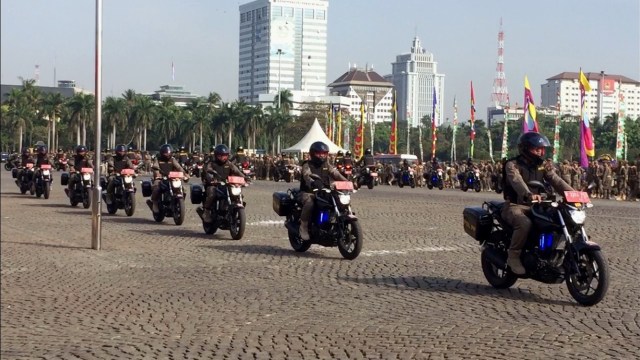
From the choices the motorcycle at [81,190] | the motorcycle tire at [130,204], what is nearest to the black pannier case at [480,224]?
the motorcycle tire at [130,204]

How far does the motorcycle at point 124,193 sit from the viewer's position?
19078 mm

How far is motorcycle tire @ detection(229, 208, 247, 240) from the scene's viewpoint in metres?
14.2

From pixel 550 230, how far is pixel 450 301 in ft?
3.87

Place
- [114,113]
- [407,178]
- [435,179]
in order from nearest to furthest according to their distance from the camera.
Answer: [114,113] < [435,179] < [407,178]

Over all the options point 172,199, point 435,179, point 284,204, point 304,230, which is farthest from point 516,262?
point 435,179

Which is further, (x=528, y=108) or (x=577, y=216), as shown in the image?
(x=528, y=108)

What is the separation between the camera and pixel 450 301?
8258 mm

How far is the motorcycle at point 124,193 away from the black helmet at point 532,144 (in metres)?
11.7

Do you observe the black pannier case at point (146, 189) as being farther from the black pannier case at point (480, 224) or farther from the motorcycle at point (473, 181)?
the motorcycle at point (473, 181)

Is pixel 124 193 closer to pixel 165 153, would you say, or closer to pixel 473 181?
pixel 165 153

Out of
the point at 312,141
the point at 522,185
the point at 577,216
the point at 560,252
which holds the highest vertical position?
the point at 312,141

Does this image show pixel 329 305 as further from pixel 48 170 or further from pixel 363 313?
pixel 48 170

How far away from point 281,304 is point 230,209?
666 cm

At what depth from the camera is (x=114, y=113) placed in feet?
13.5
